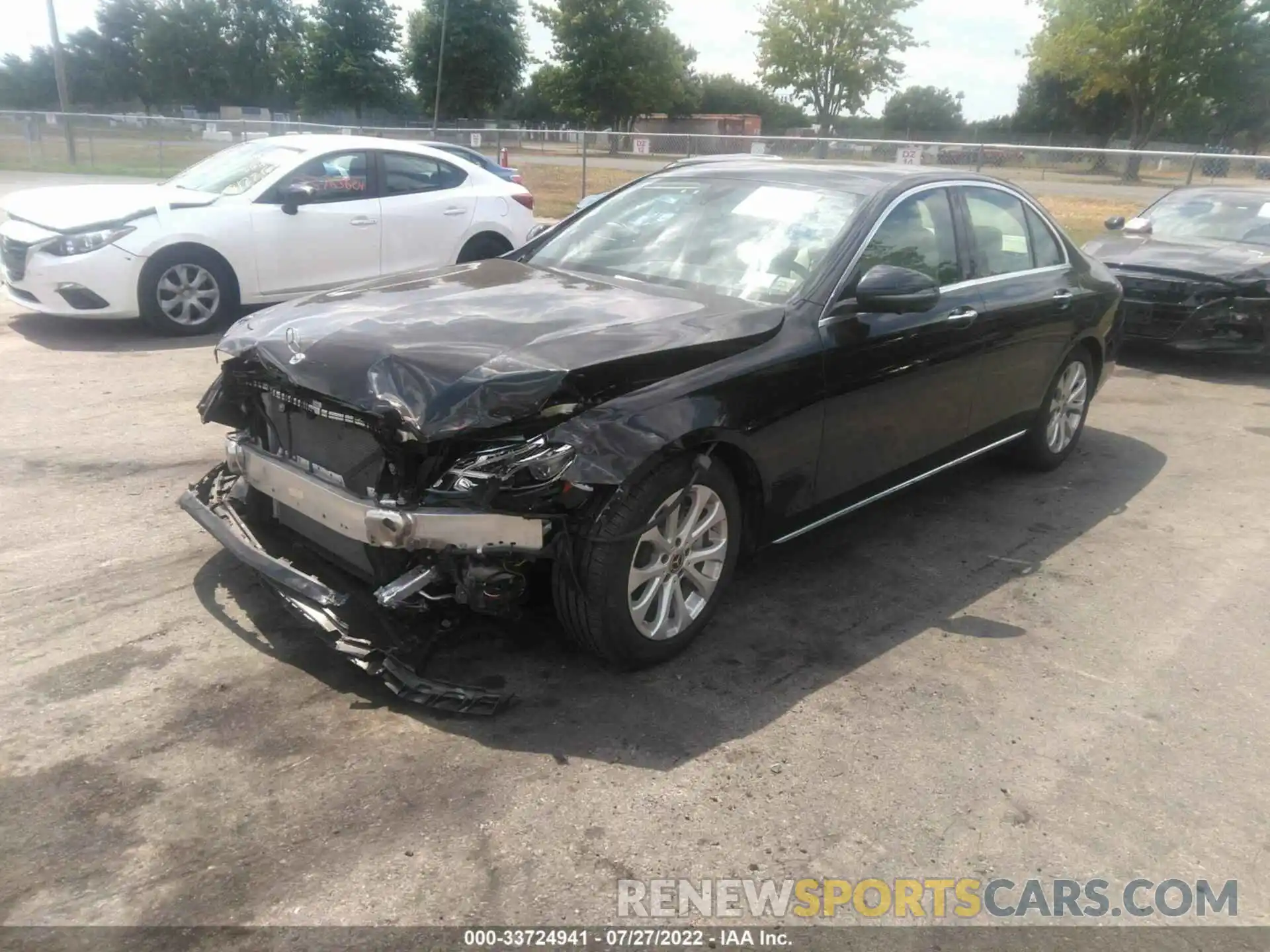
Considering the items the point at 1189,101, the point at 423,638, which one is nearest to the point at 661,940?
the point at 423,638

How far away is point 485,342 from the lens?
3354mm

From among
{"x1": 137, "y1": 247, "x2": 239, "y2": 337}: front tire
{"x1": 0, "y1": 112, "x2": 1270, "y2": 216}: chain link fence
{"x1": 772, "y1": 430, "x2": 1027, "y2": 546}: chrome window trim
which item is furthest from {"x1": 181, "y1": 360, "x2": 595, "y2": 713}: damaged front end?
{"x1": 0, "y1": 112, "x2": 1270, "y2": 216}: chain link fence

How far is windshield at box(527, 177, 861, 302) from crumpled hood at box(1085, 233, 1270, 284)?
582 centimetres

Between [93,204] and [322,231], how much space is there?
1.78 m

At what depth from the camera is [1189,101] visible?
40969 millimetres

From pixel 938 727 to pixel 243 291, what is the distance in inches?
280

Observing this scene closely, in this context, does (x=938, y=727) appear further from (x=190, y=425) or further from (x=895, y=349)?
(x=190, y=425)

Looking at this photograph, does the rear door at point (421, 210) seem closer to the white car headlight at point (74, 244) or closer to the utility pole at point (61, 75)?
the white car headlight at point (74, 244)

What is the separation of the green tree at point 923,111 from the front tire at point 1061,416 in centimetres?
6553

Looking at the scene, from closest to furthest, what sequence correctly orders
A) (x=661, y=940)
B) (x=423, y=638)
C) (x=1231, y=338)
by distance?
1. (x=661, y=940)
2. (x=423, y=638)
3. (x=1231, y=338)

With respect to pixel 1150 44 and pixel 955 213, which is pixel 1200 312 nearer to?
pixel 955 213

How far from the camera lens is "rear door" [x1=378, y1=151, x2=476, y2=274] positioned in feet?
30.4

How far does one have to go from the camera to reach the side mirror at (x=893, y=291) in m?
3.88

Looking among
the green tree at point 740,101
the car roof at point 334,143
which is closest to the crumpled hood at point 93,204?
the car roof at point 334,143
